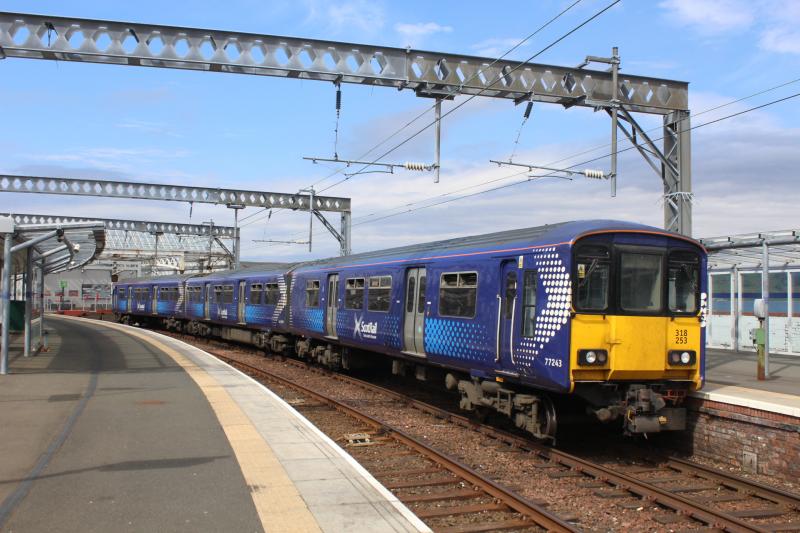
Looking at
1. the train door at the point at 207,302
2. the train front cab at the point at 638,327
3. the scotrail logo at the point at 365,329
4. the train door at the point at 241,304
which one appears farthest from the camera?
the train door at the point at 207,302

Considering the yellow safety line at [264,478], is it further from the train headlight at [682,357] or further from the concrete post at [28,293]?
the concrete post at [28,293]

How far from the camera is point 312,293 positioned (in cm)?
1827

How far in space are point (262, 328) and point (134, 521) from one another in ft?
56.7

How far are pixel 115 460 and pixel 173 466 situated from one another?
0.73 m

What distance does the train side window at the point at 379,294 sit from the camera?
538 inches

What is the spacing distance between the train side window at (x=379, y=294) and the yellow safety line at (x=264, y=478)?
368 cm

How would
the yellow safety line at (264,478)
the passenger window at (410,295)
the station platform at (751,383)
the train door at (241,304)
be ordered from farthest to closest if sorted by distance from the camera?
the train door at (241,304), the passenger window at (410,295), the station platform at (751,383), the yellow safety line at (264,478)

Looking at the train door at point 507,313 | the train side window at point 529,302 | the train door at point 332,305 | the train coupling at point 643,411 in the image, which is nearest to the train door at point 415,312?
the train door at point 507,313

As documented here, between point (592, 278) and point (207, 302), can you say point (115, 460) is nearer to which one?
point (592, 278)

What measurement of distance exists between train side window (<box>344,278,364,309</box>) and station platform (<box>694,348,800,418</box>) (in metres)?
7.15

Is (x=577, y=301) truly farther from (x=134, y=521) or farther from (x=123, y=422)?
(x=123, y=422)

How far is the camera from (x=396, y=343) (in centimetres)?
1320

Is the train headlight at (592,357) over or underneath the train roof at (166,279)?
underneath

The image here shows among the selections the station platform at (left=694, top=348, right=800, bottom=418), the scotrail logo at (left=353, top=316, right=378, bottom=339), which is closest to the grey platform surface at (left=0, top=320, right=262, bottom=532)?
the scotrail logo at (left=353, top=316, right=378, bottom=339)
